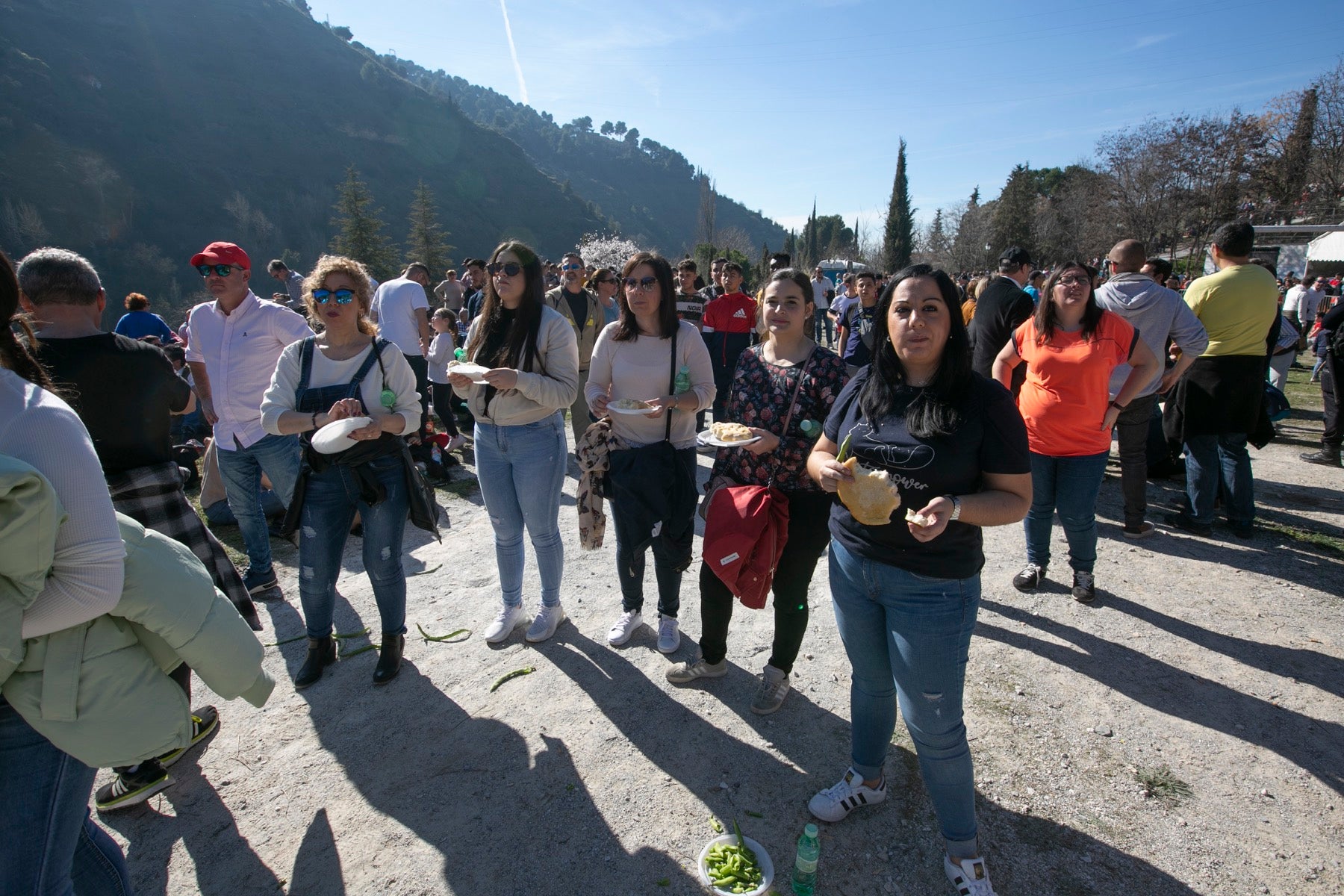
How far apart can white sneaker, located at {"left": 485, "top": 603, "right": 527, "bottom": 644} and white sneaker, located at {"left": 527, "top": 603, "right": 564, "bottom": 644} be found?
90 mm

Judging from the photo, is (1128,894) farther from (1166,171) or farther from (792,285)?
(1166,171)

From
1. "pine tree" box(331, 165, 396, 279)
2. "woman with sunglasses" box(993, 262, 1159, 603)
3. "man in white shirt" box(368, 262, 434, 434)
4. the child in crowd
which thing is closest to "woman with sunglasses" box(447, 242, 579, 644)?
"woman with sunglasses" box(993, 262, 1159, 603)

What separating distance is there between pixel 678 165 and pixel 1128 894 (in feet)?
580

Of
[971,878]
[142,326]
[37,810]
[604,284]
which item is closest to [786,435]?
[971,878]

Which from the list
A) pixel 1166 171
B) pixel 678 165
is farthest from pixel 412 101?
pixel 1166 171

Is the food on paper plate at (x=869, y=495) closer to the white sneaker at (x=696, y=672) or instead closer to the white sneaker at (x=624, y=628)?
the white sneaker at (x=696, y=672)

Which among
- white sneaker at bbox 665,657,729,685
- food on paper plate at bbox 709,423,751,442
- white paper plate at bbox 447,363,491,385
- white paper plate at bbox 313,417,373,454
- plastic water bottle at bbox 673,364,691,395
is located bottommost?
white sneaker at bbox 665,657,729,685

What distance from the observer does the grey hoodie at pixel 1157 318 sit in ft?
14.1

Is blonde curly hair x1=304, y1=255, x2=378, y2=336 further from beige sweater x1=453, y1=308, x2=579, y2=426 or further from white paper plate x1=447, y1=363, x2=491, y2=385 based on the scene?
beige sweater x1=453, y1=308, x2=579, y2=426

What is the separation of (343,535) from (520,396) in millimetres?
1204

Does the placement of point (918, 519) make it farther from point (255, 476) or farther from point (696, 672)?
point (255, 476)

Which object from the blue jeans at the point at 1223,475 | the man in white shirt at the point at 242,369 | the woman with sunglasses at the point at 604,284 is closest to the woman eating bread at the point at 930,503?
the man in white shirt at the point at 242,369

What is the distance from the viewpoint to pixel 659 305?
3312 millimetres

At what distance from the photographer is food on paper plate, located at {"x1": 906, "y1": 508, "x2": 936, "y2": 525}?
6.05ft
